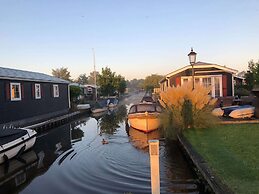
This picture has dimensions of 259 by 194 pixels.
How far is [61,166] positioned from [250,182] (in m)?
7.22

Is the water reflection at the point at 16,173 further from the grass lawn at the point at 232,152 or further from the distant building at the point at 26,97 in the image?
the distant building at the point at 26,97

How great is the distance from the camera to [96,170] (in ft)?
33.2

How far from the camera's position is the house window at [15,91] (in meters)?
21.4

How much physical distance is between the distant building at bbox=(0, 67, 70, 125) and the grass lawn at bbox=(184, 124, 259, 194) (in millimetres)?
13568

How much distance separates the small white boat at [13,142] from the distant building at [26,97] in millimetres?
6632

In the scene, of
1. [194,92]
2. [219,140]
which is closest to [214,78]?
[194,92]

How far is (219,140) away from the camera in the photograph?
10883mm

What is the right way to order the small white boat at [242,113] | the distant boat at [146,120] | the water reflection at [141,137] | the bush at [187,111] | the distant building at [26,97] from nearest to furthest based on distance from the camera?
the bush at [187,111] → the water reflection at [141,137] → the small white boat at [242,113] → the distant boat at [146,120] → the distant building at [26,97]

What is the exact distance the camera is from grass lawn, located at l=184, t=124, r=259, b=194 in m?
6.37

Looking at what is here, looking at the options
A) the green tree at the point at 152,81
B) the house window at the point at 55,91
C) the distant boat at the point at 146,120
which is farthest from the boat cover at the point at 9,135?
the green tree at the point at 152,81

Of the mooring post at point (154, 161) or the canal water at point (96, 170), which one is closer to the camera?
the mooring post at point (154, 161)

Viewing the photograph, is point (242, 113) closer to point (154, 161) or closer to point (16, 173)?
point (16, 173)

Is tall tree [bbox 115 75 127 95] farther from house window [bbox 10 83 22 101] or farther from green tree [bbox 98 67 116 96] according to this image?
house window [bbox 10 83 22 101]

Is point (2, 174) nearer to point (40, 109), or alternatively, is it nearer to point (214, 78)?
point (40, 109)
